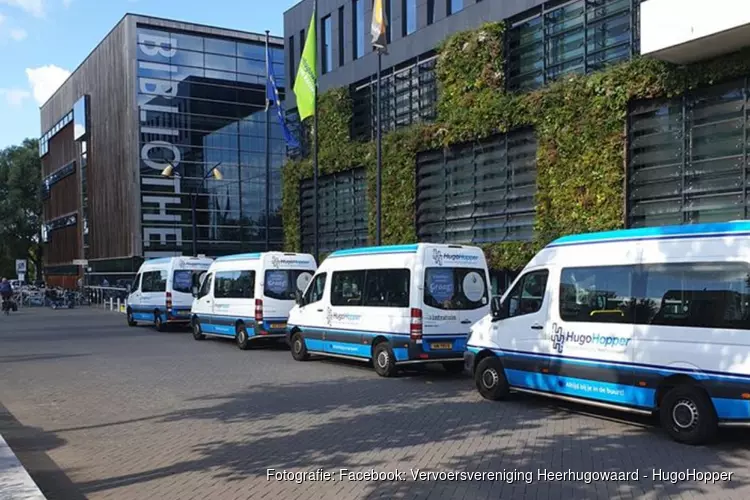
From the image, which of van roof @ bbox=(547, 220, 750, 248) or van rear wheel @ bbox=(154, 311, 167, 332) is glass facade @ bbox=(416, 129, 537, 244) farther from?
van rear wheel @ bbox=(154, 311, 167, 332)

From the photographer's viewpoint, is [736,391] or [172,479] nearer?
[172,479]

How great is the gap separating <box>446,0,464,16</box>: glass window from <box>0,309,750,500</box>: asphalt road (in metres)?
11.9

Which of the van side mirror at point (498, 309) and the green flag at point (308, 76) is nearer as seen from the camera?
the van side mirror at point (498, 309)

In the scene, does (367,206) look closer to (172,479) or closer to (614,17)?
(614,17)

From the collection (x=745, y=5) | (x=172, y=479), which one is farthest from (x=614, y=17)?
(x=172, y=479)

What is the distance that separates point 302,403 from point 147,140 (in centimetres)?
3827

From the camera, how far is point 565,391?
348 inches

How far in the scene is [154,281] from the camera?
24.0m

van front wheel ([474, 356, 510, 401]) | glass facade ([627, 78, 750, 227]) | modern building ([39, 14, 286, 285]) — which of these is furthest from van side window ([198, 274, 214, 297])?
modern building ([39, 14, 286, 285])

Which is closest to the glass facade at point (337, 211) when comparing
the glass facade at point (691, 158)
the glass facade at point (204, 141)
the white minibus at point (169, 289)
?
the white minibus at point (169, 289)

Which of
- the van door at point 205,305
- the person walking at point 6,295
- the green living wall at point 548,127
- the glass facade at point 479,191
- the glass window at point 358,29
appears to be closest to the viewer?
the green living wall at point 548,127

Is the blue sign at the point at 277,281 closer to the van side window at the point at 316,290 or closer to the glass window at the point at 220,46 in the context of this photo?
the van side window at the point at 316,290

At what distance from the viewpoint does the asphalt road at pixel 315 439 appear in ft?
19.6

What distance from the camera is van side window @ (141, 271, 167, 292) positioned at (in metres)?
23.5
